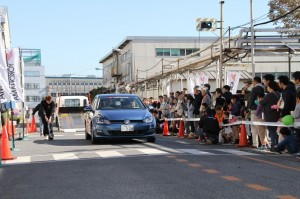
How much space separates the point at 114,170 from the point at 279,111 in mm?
5866

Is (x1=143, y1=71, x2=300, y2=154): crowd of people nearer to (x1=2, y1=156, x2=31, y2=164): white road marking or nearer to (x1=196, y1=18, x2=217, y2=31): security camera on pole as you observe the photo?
(x1=196, y1=18, x2=217, y2=31): security camera on pole

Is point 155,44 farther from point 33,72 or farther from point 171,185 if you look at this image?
point 171,185

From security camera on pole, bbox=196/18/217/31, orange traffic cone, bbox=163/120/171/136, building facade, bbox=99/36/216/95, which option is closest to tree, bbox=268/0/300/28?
security camera on pole, bbox=196/18/217/31

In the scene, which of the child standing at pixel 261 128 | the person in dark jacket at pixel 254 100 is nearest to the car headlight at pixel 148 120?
the person in dark jacket at pixel 254 100

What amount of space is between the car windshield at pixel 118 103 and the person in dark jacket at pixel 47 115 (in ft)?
10.1

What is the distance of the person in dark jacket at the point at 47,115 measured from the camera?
20.3m

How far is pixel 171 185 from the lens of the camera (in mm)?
7801

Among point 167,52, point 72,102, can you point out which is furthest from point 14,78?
point 167,52

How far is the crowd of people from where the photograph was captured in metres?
13.0

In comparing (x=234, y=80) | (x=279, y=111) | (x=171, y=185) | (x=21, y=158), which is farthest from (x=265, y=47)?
(x=171, y=185)

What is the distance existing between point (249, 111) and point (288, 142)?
129 inches

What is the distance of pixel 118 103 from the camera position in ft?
58.5

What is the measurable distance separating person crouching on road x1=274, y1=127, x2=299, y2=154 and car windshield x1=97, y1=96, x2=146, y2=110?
19.7 feet

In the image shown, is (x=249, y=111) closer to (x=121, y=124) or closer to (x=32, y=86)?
(x=121, y=124)
